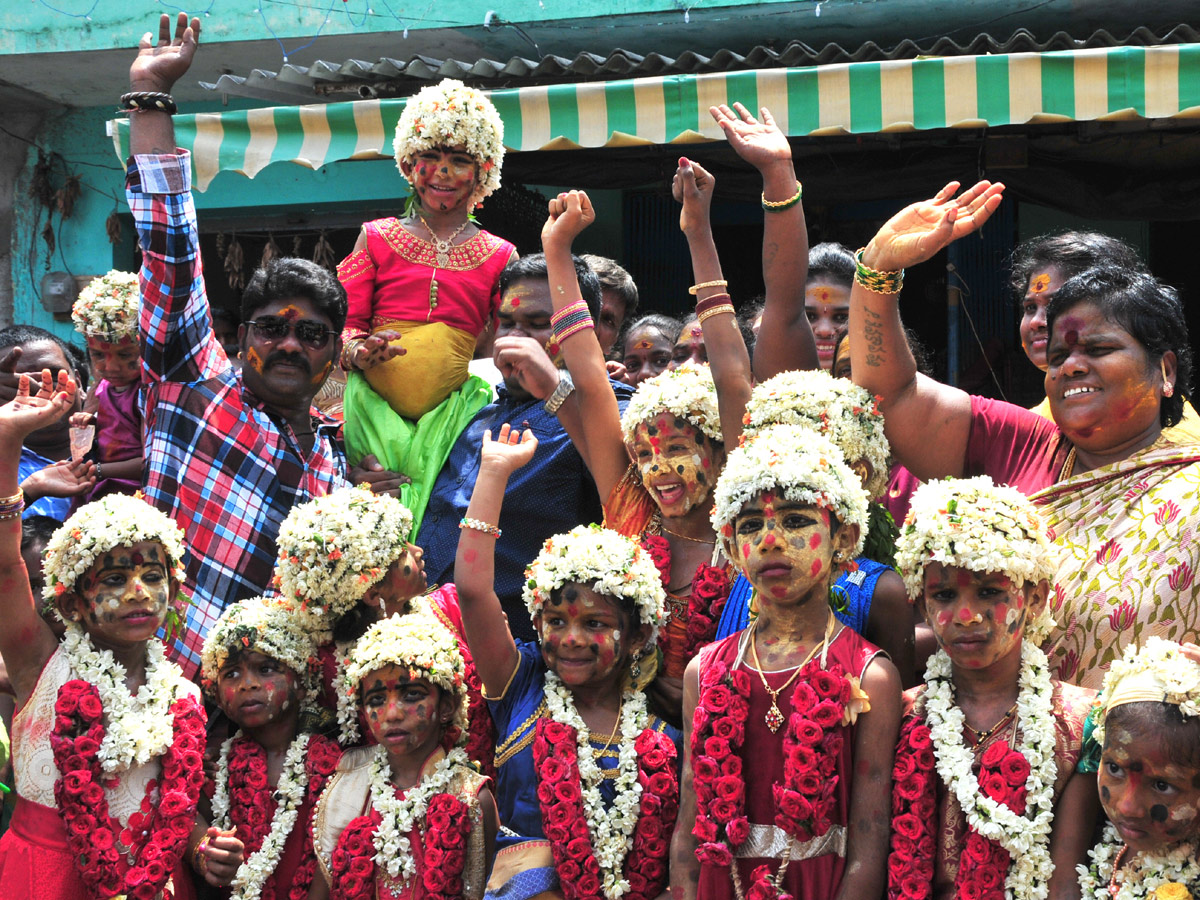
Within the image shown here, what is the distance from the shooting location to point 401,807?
3857 millimetres

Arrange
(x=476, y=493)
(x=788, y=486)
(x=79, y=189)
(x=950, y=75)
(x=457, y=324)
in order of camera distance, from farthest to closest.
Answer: (x=79, y=189), (x=950, y=75), (x=457, y=324), (x=476, y=493), (x=788, y=486)

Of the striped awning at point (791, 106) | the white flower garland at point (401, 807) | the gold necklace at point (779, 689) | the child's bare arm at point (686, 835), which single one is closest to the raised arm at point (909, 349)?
the gold necklace at point (779, 689)

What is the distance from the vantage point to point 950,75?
6.17m

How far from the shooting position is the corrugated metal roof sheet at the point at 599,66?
7008mm

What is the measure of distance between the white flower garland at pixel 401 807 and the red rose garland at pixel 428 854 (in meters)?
0.03

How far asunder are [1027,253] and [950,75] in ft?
6.24

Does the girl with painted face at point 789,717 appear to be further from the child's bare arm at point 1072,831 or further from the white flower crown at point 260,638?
the white flower crown at point 260,638

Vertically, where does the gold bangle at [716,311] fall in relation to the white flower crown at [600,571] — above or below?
above

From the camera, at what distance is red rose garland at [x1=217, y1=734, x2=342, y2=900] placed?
13.0 feet

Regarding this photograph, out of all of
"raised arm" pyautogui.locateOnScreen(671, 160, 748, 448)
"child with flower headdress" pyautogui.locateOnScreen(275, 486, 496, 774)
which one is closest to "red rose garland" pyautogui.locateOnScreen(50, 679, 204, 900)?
"child with flower headdress" pyautogui.locateOnScreen(275, 486, 496, 774)

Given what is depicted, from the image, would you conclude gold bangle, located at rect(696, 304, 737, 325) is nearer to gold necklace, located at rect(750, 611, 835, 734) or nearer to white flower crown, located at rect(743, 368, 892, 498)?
white flower crown, located at rect(743, 368, 892, 498)

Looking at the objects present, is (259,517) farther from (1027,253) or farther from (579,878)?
(1027,253)

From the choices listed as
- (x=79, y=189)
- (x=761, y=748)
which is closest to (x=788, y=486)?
(x=761, y=748)

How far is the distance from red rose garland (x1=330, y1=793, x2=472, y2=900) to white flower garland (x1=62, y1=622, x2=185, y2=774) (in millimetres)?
669
